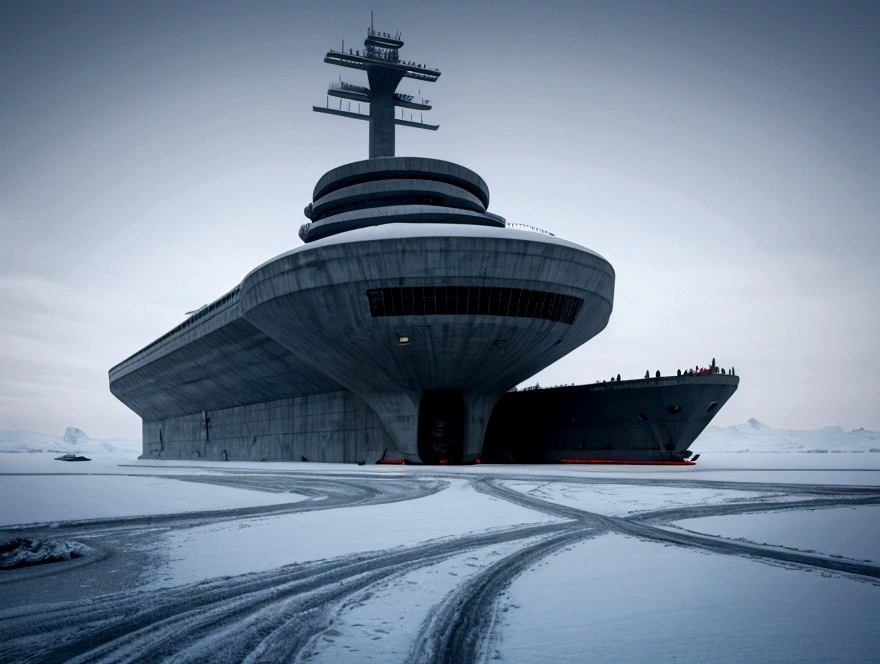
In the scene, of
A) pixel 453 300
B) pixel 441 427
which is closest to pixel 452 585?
pixel 453 300


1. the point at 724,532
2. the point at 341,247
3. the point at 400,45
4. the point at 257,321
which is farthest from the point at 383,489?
the point at 400,45

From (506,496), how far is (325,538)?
8.46 metres

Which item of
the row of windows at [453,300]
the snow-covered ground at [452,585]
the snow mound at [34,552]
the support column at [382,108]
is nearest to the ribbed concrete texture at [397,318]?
the row of windows at [453,300]

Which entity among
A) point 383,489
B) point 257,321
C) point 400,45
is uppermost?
point 400,45

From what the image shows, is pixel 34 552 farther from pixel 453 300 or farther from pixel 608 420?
pixel 608 420

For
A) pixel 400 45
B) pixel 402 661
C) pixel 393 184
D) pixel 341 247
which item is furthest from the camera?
pixel 400 45

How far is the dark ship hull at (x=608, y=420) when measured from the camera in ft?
133

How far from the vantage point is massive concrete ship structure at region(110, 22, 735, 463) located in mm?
37500

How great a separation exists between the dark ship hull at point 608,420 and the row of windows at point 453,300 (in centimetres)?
1045

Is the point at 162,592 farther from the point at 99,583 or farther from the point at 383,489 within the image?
the point at 383,489

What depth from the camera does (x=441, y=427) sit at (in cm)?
4716

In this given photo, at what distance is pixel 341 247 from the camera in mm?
37312

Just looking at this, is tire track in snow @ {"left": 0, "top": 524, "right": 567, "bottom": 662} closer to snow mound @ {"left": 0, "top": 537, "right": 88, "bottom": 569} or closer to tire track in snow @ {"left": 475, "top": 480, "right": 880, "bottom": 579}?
snow mound @ {"left": 0, "top": 537, "right": 88, "bottom": 569}

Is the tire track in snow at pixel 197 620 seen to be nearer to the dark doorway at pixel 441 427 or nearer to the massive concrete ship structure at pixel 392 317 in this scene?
the massive concrete ship structure at pixel 392 317
